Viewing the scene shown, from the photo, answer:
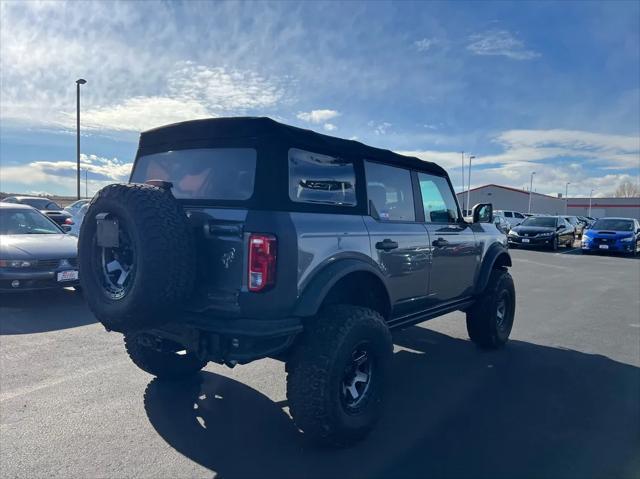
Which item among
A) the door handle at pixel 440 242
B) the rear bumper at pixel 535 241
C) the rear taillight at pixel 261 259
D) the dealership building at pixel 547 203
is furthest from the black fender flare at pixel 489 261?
the dealership building at pixel 547 203

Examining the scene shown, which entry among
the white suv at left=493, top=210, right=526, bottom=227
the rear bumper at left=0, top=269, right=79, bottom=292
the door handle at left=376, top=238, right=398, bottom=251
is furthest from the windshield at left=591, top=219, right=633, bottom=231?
the rear bumper at left=0, top=269, right=79, bottom=292

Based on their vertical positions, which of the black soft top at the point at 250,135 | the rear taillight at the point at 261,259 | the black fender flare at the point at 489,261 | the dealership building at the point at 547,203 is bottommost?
the black fender flare at the point at 489,261

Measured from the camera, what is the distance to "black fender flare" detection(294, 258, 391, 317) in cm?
297

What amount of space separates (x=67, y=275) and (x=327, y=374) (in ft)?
17.6

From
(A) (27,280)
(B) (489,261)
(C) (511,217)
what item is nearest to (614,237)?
(C) (511,217)

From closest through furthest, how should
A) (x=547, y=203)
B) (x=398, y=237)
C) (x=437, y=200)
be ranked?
(x=398, y=237)
(x=437, y=200)
(x=547, y=203)

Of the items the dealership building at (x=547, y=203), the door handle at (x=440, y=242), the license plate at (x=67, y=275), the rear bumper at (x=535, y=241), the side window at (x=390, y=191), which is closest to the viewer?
the side window at (x=390, y=191)

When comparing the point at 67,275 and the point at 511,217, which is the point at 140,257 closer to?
the point at 67,275

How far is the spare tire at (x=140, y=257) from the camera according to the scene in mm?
2736

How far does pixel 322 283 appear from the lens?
3057 millimetres

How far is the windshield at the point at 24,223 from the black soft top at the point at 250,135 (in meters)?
5.10

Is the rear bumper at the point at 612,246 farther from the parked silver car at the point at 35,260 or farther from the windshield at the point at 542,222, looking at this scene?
the parked silver car at the point at 35,260

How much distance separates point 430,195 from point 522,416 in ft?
6.96

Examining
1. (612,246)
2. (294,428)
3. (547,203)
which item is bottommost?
(294,428)
